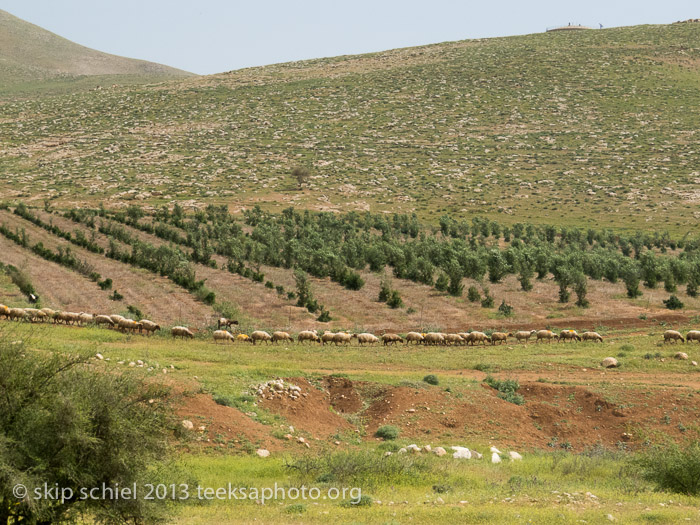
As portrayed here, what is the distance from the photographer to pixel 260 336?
1228 inches

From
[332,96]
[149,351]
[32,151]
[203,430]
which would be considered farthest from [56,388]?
[332,96]

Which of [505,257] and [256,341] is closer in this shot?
[256,341]

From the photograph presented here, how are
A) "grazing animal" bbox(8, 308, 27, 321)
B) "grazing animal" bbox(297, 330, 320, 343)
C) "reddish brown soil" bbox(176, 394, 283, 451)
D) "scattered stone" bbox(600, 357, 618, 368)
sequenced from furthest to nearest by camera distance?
"grazing animal" bbox(297, 330, 320, 343), "grazing animal" bbox(8, 308, 27, 321), "scattered stone" bbox(600, 357, 618, 368), "reddish brown soil" bbox(176, 394, 283, 451)

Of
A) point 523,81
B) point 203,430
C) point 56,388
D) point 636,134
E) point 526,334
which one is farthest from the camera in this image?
point 523,81

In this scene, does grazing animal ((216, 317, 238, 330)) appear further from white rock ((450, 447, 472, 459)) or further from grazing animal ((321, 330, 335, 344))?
white rock ((450, 447, 472, 459))

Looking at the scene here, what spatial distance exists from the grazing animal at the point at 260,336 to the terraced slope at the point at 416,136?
44474 mm

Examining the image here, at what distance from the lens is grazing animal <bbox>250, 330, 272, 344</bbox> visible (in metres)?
31.1

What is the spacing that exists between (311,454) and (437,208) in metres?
62.6

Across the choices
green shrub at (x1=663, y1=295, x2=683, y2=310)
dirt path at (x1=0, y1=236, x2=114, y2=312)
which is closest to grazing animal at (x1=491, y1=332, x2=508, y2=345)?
green shrub at (x1=663, y1=295, x2=683, y2=310)

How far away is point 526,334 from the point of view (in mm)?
34125

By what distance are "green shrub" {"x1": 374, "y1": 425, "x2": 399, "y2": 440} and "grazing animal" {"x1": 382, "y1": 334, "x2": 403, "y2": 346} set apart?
12.4 meters

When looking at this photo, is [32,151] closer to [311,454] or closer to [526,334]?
[526,334]

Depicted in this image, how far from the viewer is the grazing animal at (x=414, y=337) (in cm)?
3272

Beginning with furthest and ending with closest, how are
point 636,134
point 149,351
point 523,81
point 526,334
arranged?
point 523,81 → point 636,134 → point 526,334 → point 149,351
